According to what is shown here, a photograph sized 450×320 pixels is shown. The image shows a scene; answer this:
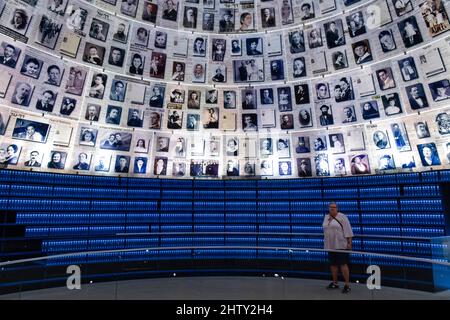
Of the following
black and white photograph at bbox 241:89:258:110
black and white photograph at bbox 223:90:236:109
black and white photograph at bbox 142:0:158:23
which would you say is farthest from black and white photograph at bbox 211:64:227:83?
black and white photograph at bbox 142:0:158:23

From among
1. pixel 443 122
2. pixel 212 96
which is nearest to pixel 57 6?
pixel 212 96

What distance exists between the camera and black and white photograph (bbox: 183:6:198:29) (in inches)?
369

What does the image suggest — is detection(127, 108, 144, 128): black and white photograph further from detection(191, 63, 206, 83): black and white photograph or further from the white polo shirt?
the white polo shirt

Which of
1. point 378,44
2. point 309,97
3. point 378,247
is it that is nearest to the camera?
point 378,247

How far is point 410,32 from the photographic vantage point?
7723mm

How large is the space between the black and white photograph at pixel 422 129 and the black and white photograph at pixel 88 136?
24.8 feet

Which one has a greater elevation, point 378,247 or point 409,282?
point 378,247

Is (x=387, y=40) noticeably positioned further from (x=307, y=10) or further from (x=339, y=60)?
(x=307, y=10)

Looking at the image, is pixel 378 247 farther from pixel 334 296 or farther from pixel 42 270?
pixel 42 270

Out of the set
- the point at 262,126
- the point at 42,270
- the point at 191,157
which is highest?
the point at 262,126

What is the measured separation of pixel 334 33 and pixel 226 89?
3120 millimetres

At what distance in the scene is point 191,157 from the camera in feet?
32.0
